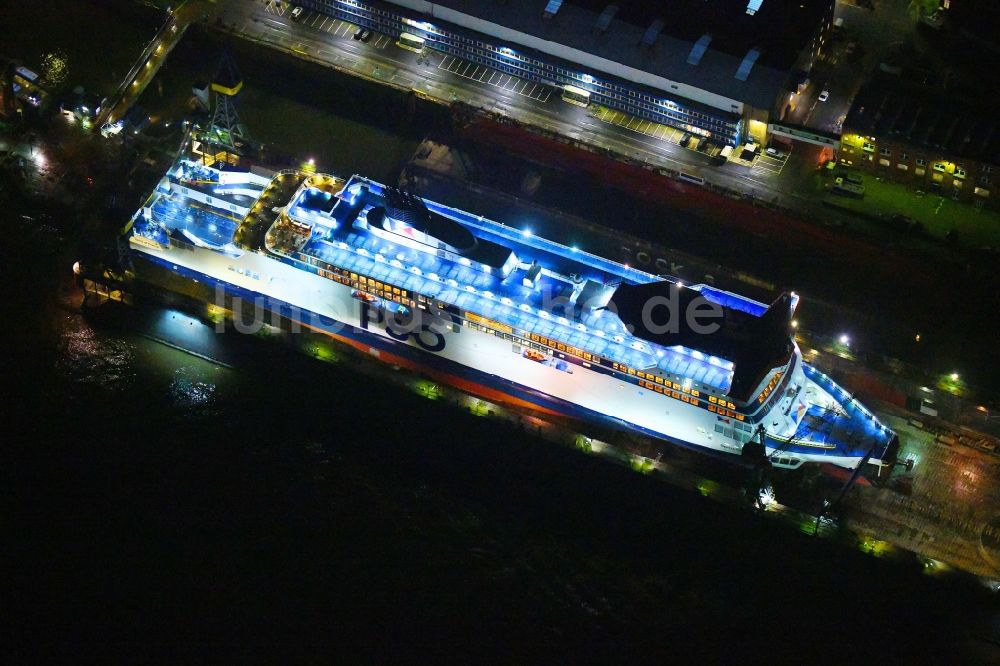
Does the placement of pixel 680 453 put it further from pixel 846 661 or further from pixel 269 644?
pixel 269 644

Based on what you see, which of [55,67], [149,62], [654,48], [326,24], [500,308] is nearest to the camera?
[500,308]

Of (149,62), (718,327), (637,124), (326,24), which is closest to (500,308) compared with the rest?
(718,327)

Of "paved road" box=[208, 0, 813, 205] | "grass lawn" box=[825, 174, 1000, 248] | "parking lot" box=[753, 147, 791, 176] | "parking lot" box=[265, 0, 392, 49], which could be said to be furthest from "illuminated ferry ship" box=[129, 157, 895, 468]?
"parking lot" box=[265, 0, 392, 49]

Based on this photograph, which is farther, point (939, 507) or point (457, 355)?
point (457, 355)

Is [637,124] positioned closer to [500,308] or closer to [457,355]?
[500,308]

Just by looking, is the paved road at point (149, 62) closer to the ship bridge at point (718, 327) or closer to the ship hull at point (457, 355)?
the ship hull at point (457, 355)

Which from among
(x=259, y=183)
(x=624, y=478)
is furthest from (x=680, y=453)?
(x=259, y=183)
